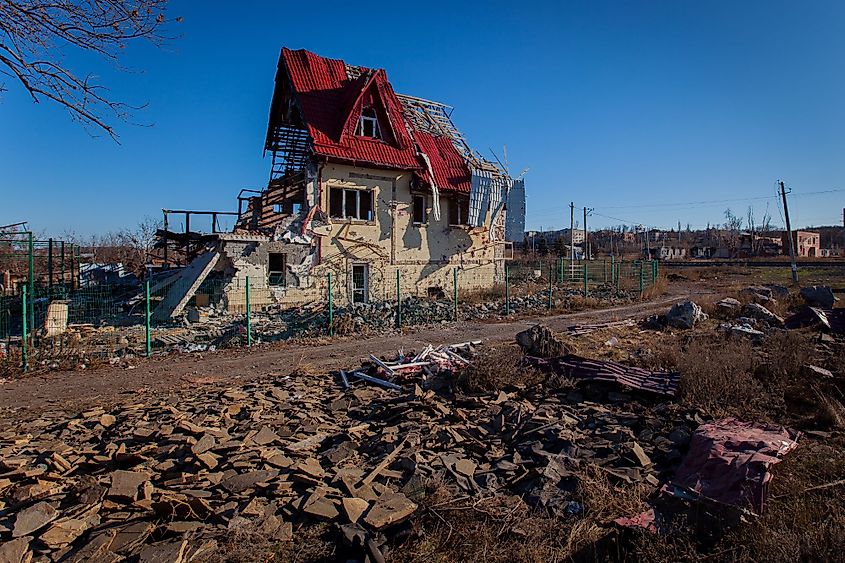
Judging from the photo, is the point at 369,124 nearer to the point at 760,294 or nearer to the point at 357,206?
the point at 357,206

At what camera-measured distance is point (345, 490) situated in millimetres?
4691

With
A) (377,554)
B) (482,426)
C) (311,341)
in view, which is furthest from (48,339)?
(377,554)

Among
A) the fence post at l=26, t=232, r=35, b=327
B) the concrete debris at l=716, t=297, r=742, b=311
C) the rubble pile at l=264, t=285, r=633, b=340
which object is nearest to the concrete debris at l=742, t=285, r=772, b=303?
the concrete debris at l=716, t=297, r=742, b=311

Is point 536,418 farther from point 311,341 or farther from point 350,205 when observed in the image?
point 350,205

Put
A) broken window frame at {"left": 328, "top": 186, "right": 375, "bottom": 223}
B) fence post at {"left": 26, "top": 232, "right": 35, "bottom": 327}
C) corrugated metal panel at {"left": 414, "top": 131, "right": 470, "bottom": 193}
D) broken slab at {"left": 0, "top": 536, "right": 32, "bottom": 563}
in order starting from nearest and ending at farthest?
1. broken slab at {"left": 0, "top": 536, "right": 32, "bottom": 563}
2. fence post at {"left": 26, "top": 232, "right": 35, "bottom": 327}
3. broken window frame at {"left": 328, "top": 186, "right": 375, "bottom": 223}
4. corrugated metal panel at {"left": 414, "top": 131, "right": 470, "bottom": 193}

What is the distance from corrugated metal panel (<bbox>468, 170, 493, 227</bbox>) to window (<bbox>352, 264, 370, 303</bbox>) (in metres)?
6.02

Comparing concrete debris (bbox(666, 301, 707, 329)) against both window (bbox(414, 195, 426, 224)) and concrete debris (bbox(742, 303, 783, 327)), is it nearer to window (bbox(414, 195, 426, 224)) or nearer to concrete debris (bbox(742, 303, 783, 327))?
concrete debris (bbox(742, 303, 783, 327))

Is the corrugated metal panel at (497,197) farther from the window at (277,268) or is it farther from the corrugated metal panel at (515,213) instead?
the window at (277,268)

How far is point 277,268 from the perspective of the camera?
1891 cm

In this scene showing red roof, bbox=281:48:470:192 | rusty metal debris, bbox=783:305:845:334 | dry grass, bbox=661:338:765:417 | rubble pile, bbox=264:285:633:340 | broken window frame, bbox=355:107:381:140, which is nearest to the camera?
dry grass, bbox=661:338:765:417

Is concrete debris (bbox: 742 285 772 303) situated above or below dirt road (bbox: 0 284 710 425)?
above

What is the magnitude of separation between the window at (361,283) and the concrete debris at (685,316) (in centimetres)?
1182

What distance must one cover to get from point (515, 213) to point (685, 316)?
11.8 m

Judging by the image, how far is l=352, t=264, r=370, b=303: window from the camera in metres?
21.0
